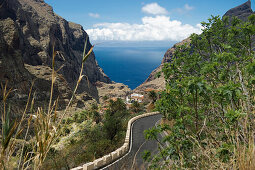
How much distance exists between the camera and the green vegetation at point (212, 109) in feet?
9.87

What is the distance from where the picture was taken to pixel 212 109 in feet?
16.4

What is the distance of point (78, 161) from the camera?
1201 centimetres

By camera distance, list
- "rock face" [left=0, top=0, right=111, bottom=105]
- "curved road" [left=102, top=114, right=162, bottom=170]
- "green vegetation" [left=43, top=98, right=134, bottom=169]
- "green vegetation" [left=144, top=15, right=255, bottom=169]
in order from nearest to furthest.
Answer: "green vegetation" [left=144, top=15, right=255, bottom=169] → "curved road" [left=102, top=114, right=162, bottom=170] → "green vegetation" [left=43, top=98, right=134, bottom=169] → "rock face" [left=0, top=0, right=111, bottom=105]

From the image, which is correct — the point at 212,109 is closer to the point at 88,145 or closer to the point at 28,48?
the point at 88,145

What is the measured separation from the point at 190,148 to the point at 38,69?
82.3 m

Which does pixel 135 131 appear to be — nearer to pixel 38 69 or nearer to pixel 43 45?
pixel 38 69

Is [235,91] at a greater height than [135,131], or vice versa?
[235,91]

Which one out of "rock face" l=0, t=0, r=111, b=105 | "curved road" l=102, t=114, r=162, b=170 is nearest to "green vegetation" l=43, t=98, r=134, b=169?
"curved road" l=102, t=114, r=162, b=170

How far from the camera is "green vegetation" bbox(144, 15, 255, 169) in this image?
301cm

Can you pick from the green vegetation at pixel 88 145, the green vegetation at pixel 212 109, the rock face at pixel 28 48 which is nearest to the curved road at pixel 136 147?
the green vegetation at pixel 88 145

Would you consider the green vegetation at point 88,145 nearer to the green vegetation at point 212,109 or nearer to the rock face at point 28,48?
the green vegetation at point 212,109

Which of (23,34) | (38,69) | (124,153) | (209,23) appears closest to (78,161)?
(124,153)

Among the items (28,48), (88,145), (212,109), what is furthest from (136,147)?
(28,48)

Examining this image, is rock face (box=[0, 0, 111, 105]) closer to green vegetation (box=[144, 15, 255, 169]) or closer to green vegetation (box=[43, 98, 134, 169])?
green vegetation (box=[43, 98, 134, 169])
